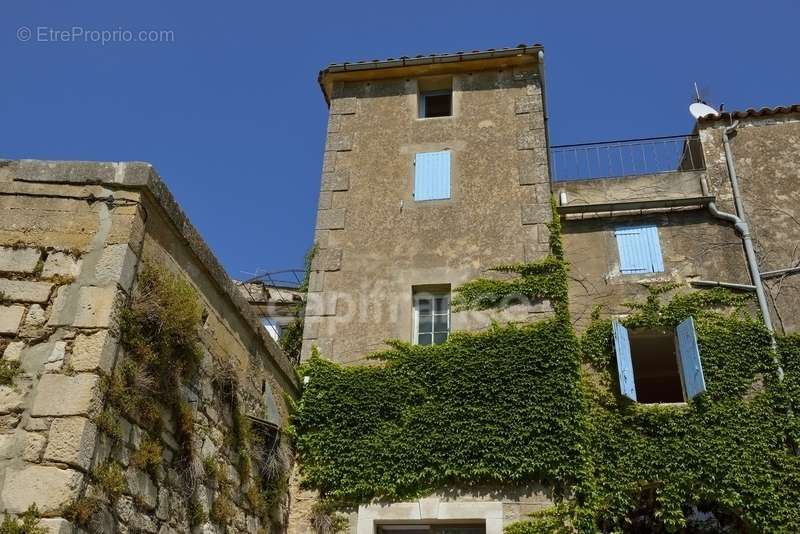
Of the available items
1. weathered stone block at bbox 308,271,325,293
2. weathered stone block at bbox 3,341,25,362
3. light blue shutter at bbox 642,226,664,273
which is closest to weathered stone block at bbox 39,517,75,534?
weathered stone block at bbox 3,341,25,362

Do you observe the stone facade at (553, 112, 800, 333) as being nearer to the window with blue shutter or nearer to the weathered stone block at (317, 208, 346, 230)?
the window with blue shutter

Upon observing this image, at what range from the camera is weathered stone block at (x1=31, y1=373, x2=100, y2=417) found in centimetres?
477

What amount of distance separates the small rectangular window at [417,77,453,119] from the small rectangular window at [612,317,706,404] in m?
4.87

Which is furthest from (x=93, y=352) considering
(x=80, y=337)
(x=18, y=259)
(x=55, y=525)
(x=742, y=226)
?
(x=742, y=226)

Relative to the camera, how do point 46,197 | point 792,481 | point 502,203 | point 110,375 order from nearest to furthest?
point 110,375, point 46,197, point 792,481, point 502,203

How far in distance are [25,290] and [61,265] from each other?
297 millimetres

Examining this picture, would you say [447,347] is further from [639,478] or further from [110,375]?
[110,375]

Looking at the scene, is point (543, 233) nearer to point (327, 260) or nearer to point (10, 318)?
point (327, 260)

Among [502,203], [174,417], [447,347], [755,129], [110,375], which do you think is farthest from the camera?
[755,129]

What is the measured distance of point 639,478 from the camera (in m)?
8.87


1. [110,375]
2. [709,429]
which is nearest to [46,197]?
[110,375]

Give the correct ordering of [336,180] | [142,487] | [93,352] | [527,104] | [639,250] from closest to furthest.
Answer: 1. [93,352]
2. [142,487]
3. [639,250]
4. [336,180]
5. [527,104]

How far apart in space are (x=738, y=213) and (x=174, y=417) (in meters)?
8.69

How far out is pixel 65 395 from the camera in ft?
15.8
